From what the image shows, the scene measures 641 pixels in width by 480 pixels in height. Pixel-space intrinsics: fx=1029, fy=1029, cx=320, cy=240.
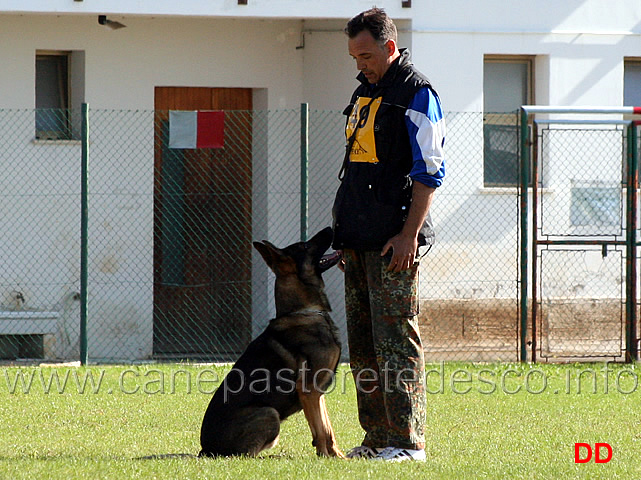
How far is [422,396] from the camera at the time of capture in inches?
207

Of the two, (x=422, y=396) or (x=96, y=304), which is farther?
(x=96, y=304)

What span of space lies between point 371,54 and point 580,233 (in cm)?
654

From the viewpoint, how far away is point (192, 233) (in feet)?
38.4

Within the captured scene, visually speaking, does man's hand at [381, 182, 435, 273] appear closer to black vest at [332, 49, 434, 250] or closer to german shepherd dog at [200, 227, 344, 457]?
black vest at [332, 49, 434, 250]

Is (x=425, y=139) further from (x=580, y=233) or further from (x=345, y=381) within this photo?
(x=580, y=233)

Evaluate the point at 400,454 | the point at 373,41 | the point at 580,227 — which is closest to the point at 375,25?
the point at 373,41

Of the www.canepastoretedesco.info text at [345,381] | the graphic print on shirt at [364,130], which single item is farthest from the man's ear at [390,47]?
the www.canepastoretedesco.info text at [345,381]

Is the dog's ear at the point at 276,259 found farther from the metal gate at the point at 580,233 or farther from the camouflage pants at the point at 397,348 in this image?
the metal gate at the point at 580,233

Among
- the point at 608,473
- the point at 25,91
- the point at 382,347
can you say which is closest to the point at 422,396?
the point at 382,347

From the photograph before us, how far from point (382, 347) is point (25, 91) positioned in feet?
23.4

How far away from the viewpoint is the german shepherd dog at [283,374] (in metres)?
5.37

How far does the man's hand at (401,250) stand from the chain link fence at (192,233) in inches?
Answer: 203

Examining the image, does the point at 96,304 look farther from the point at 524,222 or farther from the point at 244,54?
the point at 524,222

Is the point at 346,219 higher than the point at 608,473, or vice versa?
the point at 346,219
